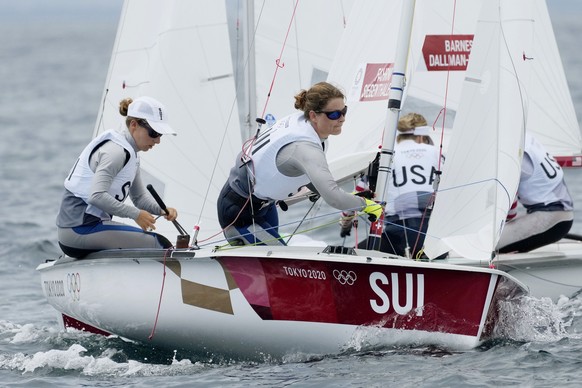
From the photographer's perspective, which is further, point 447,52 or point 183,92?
point 183,92

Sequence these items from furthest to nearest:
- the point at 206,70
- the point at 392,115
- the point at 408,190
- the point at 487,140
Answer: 1. the point at 206,70
2. the point at 408,190
3. the point at 392,115
4. the point at 487,140

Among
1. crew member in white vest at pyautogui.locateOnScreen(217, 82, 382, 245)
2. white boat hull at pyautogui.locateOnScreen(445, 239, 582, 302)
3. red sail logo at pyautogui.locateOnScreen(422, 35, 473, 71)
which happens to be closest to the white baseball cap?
crew member in white vest at pyautogui.locateOnScreen(217, 82, 382, 245)

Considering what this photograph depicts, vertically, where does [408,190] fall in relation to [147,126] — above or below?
below

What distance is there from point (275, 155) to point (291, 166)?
0.10 meters

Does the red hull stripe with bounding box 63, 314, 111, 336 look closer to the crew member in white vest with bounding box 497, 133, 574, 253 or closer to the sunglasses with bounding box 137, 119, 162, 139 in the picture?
the sunglasses with bounding box 137, 119, 162, 139

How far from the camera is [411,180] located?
770cm

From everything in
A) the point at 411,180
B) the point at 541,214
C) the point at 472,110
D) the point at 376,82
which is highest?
the point at 376,82

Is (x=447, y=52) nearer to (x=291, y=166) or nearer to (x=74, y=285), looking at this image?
(x=291, y=166)

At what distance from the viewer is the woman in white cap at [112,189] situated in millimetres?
6156

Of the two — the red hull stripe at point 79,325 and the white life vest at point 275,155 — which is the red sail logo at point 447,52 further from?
the red hull stripe at point 79,325

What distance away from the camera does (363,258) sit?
5.67 meters

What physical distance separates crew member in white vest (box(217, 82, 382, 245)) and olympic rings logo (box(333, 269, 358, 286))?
289 millimetres

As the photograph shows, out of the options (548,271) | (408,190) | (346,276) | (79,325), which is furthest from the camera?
(408,190)

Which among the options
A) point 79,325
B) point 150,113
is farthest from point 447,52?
point 79,325
